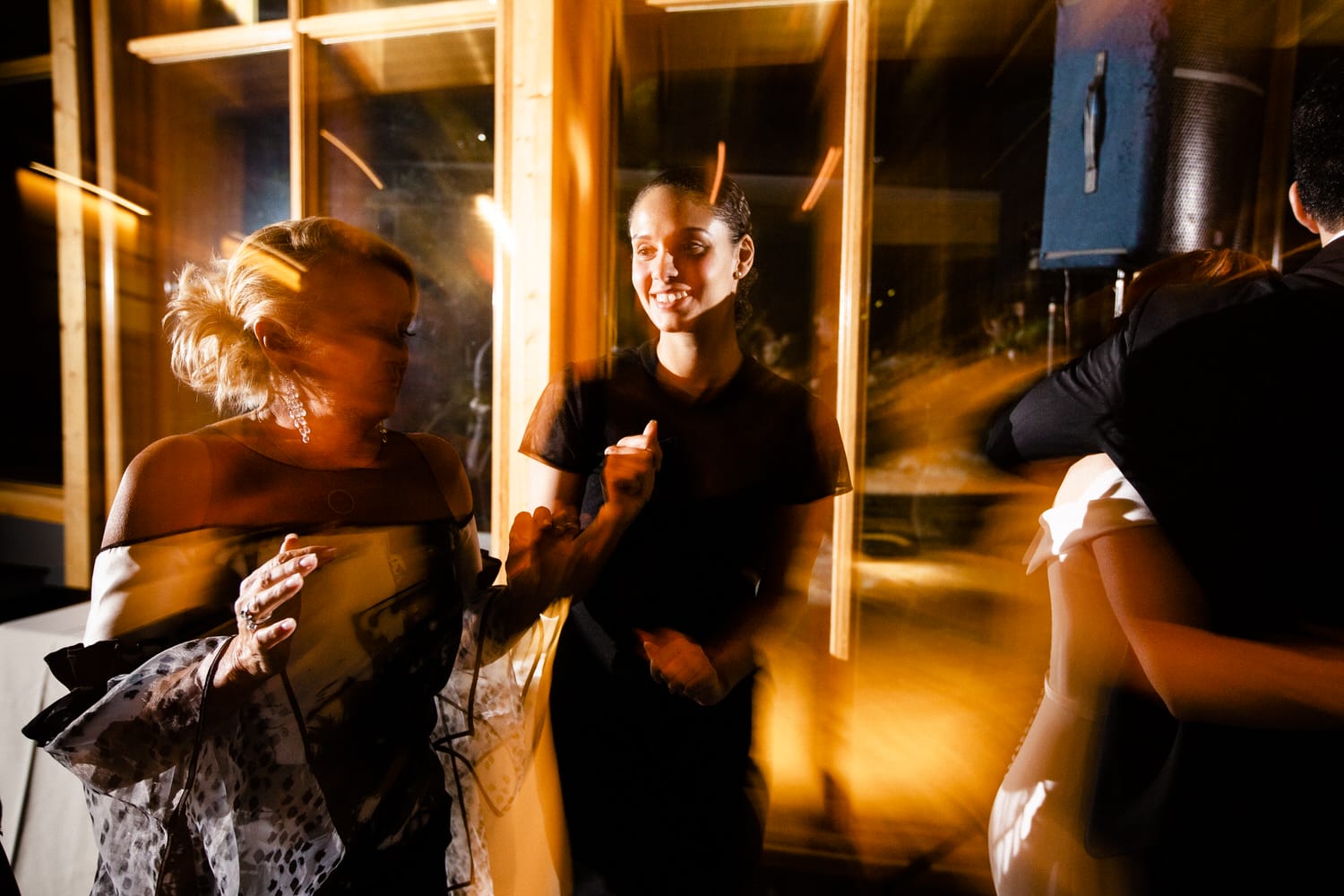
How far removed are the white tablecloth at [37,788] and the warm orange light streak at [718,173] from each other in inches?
63.0

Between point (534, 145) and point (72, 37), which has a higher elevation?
point (72, 37)

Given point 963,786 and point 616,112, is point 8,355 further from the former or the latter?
point 963,786

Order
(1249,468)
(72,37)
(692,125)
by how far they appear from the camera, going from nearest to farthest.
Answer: (1249,468)
(692,125)
(72,37)

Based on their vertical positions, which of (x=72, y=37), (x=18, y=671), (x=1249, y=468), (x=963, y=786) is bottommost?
(x=963, y=786)

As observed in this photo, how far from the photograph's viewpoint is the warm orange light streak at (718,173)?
0.97 metres

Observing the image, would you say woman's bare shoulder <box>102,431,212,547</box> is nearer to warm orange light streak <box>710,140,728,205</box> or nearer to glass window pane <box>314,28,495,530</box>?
glass window pane <box>314,28,495,530</box>

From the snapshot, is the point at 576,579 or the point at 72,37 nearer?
the point at 576,579

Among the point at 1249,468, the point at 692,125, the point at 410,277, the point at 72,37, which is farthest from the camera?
the point at 72,37

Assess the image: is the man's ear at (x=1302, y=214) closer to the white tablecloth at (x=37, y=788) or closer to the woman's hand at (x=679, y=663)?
the woman's hand at (x=679, y=663)

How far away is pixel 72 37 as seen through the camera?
1.23 meters

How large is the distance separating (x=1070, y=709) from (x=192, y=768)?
4.59ft

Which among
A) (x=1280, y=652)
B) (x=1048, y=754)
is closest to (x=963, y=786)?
(x=1048, y=754)

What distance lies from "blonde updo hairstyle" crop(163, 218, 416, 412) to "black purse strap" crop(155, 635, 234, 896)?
0.37m

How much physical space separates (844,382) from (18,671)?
190 centimetres
